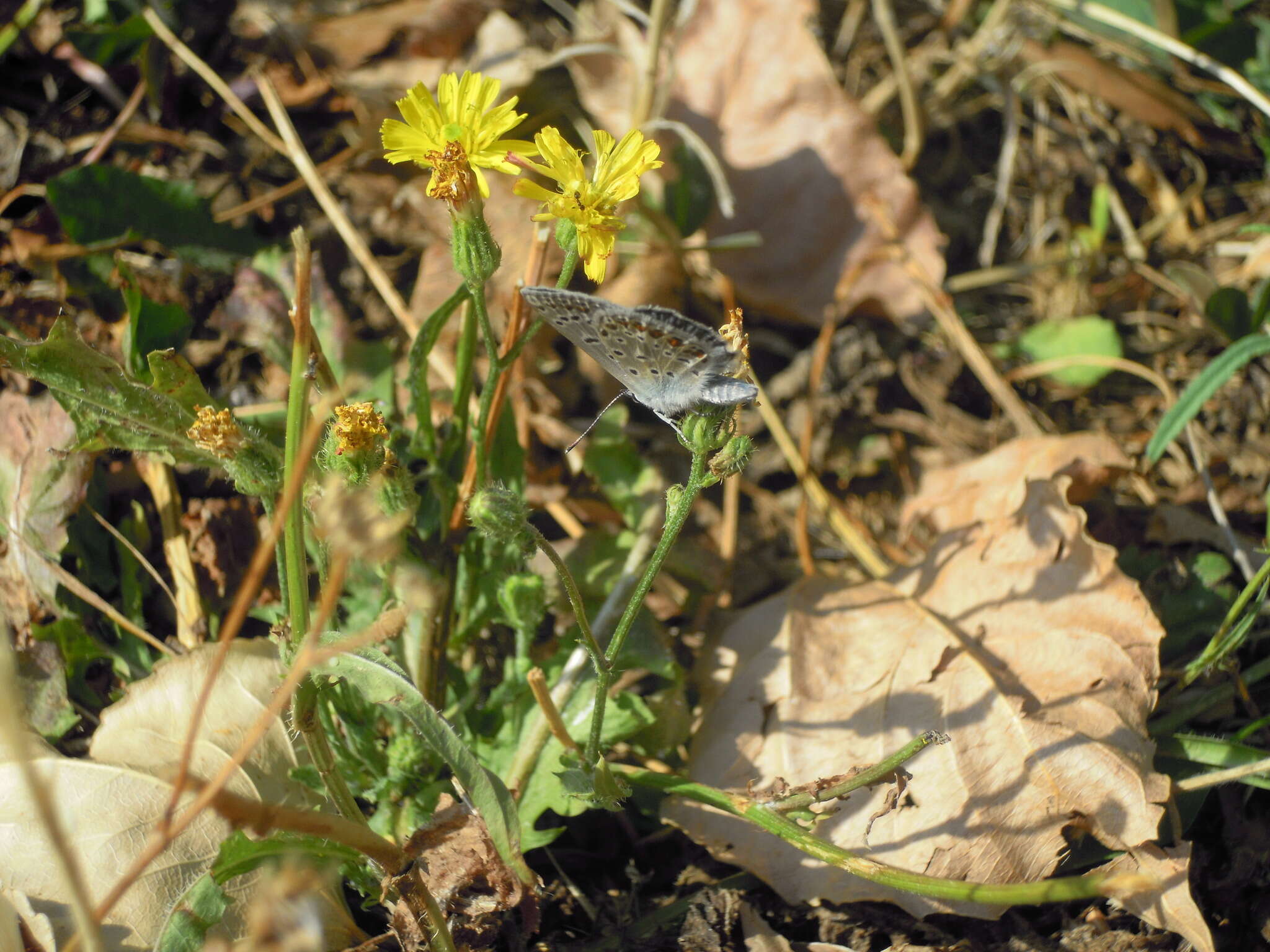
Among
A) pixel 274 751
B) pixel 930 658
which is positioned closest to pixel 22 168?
pixel 274 751

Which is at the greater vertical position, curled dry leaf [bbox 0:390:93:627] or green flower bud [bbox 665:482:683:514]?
green flower bud [bbox 665:482:683:514]

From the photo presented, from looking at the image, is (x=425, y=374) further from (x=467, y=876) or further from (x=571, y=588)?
(x=467, y=876)

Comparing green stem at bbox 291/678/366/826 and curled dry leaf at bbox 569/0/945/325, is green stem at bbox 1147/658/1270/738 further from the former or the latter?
green stem at bbox 291/678/366/826

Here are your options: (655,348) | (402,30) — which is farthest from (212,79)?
(655,348)

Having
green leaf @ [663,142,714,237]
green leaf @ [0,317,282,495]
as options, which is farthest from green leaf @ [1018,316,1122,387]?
green leaf @ [0,317,282,495]

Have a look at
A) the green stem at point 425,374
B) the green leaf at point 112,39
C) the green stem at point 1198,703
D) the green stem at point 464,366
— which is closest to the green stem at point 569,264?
the green stem at point 425,374
